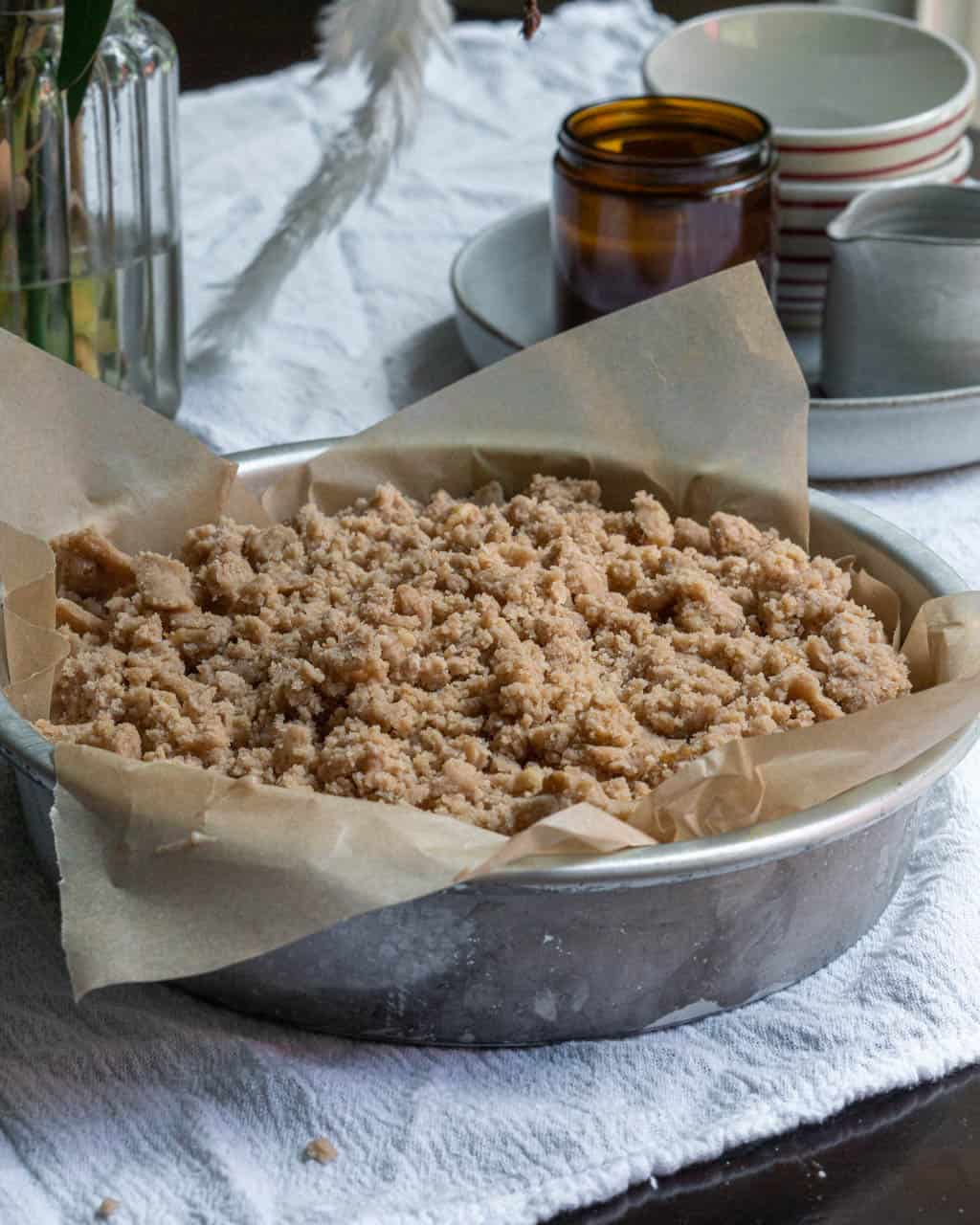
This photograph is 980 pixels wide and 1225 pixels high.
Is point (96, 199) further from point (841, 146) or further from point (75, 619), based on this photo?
point (841, 146)

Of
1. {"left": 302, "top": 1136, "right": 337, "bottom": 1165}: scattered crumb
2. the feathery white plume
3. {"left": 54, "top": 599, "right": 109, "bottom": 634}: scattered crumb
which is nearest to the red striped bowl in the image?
the feathery white plume

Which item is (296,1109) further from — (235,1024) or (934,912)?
(934,912)

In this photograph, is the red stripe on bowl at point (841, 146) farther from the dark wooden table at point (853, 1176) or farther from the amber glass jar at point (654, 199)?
the dark wooden table at point (853, 1176)

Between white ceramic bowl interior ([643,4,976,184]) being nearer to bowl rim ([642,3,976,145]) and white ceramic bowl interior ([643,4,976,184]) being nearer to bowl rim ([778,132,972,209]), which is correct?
bowl rim ([642,3,976,145])

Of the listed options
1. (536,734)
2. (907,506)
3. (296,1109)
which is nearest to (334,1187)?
(296,1109)

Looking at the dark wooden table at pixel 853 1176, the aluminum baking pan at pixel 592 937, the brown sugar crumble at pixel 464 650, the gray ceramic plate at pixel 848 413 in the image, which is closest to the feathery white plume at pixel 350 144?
the gray ceramic plate at pixel 848 413
